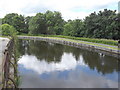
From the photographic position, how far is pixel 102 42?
94.0ft

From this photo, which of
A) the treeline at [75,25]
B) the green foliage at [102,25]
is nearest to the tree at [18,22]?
the treeline at [75,25]

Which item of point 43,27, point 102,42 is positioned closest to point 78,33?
point 102,42

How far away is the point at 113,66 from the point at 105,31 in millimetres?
19819

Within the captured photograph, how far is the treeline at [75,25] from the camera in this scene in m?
32.6

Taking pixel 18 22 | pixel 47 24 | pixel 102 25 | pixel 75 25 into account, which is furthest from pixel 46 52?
pixel 18 22

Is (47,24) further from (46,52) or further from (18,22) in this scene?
(46,52)

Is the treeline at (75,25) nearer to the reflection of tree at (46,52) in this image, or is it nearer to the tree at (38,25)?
Answer: the tree at (38,25)

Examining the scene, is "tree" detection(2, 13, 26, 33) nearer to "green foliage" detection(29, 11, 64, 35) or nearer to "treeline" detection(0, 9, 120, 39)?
"treeline" detection(0, 9, 120, 39)

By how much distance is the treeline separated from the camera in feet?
107

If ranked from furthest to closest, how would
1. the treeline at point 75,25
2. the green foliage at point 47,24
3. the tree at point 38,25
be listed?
the tree at point 38,25
the green foliage at point 47,24
the treeline at point 75,25

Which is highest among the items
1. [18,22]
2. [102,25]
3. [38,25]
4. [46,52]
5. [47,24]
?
[18,22]

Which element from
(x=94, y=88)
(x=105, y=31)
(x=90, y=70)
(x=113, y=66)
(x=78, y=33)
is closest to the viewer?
(x=94, y=88)

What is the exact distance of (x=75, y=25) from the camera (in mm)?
42000

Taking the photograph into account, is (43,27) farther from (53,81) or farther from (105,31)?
(53,81)
